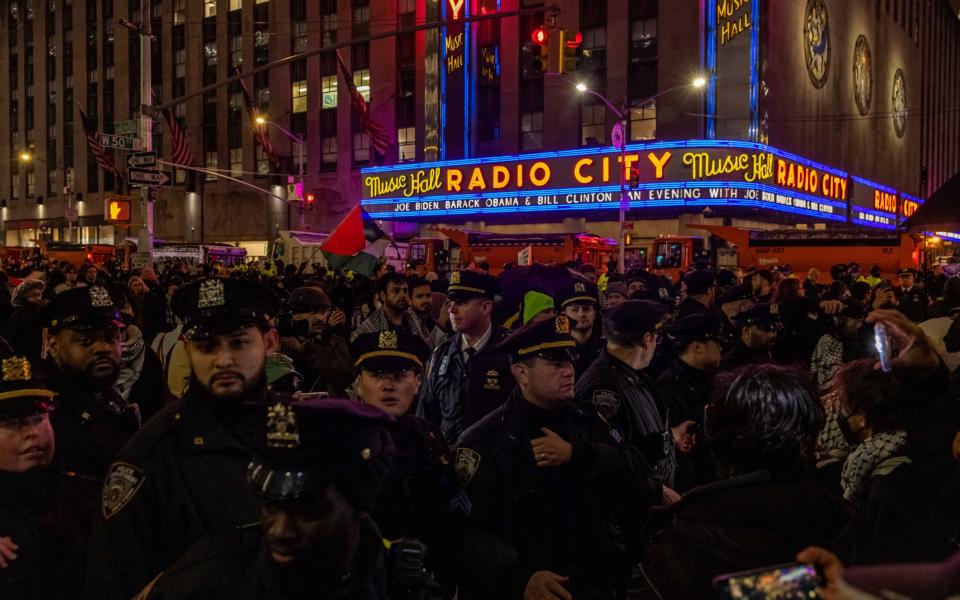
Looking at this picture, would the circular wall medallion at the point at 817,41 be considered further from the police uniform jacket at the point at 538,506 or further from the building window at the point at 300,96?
the police uniform jacket at the point at 538,506

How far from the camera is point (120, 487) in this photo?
7.97 ft

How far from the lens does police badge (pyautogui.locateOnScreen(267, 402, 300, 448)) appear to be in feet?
5.96

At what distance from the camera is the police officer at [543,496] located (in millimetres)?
3111

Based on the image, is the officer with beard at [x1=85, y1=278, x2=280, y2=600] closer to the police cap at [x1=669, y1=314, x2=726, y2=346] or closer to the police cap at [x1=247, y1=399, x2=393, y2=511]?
the police cap at [x1=247, y1=399, x2=393, y2=511]

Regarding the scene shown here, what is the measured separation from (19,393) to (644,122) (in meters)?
39.1

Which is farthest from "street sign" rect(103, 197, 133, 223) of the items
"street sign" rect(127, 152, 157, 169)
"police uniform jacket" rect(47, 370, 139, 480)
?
"police uniform jacket" rect(47, 370, 139, 480)

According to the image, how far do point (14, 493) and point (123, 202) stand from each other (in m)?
15.0

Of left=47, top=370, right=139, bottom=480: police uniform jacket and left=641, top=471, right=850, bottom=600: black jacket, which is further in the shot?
left=47, top=370, right=139, bottom=480: police uniform jacket

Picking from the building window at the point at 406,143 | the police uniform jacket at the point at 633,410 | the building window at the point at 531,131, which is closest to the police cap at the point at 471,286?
the police uniform jacket at the point at 633,410

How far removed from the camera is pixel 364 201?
46.2 metres

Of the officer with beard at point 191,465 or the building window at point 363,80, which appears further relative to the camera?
the building window at point 363,80

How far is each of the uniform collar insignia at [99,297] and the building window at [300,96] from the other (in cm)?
4931

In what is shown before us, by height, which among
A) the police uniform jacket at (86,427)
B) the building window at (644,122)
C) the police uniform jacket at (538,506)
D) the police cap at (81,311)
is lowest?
the police uniform jacket at (538,506)

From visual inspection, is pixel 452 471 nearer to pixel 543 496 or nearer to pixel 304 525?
pixel 543 496
